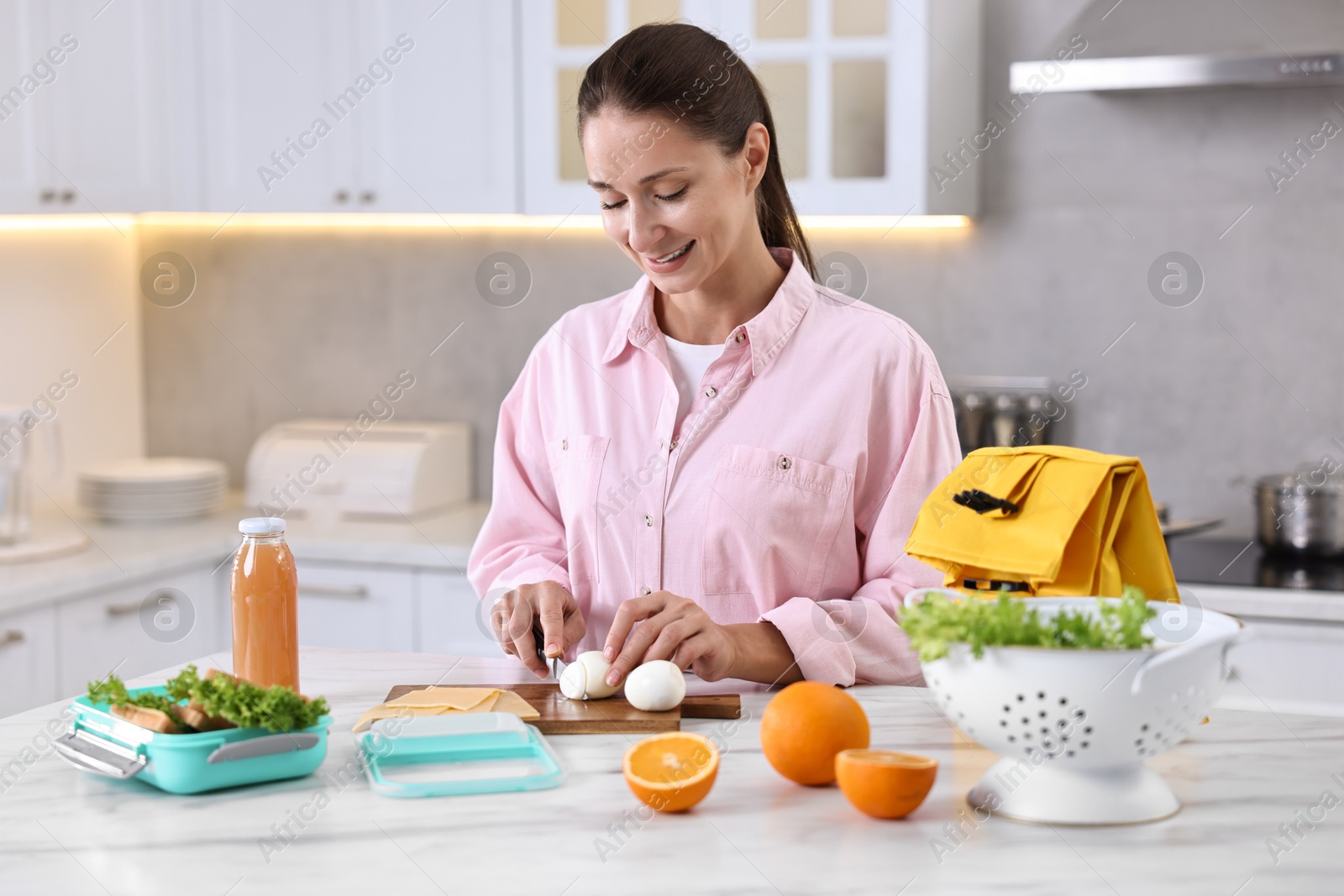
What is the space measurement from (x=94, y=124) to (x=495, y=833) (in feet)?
8.09

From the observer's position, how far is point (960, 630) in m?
0.95

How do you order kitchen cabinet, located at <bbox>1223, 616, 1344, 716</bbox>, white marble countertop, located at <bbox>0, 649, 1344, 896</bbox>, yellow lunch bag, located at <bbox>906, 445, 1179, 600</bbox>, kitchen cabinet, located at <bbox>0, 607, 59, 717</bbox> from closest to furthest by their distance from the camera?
white marble countertop, located at <bbox>0, 649, 1344, 896</bbox>
yellow lunch bag, located at <bbox>906, 445, 1179, 600</bbox>
kitchen cabinet, located at <bbox>1223, 616, 1344, 716</bbox>
kitchen cabinet, located at <bbox>0, 607, 59, 717</bbox>

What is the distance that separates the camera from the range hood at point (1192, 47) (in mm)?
2318

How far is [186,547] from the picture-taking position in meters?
2.79

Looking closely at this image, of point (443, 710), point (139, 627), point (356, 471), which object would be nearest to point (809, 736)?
point (443, 710)

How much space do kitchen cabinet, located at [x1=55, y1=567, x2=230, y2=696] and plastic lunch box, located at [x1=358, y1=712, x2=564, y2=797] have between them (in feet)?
5.25

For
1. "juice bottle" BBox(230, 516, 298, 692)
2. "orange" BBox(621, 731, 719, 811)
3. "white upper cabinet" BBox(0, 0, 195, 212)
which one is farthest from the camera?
"white upper cabinet" BBox(0, 0, 195, 212)

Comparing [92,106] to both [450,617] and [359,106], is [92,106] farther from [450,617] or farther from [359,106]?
[450,617]

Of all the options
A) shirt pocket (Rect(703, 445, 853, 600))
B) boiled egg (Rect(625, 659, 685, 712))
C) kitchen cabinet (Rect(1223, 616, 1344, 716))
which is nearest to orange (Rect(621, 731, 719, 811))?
boiled egg (Rect(625, 659, 685, 712))

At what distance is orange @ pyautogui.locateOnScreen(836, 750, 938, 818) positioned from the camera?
0.97 metres

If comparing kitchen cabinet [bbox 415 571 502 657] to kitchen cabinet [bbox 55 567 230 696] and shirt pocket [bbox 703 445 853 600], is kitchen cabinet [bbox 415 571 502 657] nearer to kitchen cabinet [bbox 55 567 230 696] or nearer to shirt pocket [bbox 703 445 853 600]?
kitchen cabinet [bbox 55 567 230 696]

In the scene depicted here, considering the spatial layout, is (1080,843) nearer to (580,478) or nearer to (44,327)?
(580,478)

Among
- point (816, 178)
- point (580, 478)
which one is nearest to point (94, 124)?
point (816, 178)

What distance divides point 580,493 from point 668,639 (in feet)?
1.20
